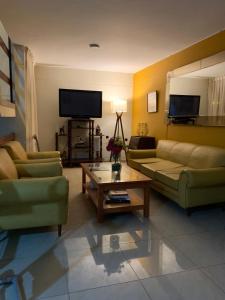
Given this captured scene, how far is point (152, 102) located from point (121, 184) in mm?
3130

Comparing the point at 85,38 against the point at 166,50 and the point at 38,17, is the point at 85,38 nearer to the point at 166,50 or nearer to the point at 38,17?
the point at 38,17

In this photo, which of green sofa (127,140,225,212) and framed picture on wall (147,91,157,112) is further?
framed picture on wall (147,91,157,112)

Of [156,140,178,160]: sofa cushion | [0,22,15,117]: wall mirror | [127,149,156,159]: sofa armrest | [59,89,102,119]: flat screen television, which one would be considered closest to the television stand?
[156,140,178,160]: sofa cushion

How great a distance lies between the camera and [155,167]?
381 cm

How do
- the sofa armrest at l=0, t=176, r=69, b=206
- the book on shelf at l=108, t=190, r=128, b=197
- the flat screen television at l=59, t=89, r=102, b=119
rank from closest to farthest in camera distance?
the sofa armrest at l=0, t=176, r=69, b=206 < the book on shelf at l=108, t=190, r=128, b=197 < the flat screen television at l=59, t=89, r=102, b=119

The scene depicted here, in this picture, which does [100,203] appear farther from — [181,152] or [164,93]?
[164,93]

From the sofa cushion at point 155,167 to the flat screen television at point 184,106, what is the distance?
0.90 meters

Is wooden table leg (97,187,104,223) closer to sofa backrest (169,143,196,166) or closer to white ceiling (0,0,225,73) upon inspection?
sofa backrest (169,143,196,166)

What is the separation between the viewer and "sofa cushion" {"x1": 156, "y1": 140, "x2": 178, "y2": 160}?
14.4ft

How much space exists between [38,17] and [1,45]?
1.09m

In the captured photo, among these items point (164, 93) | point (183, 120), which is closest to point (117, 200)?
point (183, 120)

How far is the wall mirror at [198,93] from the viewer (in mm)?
3494

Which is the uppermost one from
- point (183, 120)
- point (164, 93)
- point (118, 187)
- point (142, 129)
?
point (164, 93)

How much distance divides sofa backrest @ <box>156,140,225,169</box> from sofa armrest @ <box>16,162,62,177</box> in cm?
200
